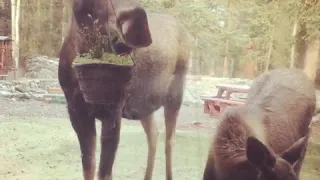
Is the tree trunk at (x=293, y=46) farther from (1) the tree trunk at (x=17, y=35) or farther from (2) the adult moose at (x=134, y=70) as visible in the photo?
(1) the tree trunk at (x=17, y=35)

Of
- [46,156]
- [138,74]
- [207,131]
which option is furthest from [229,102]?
[46,156]

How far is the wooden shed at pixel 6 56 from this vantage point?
6.89 feet

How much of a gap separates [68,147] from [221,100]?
1.87ft

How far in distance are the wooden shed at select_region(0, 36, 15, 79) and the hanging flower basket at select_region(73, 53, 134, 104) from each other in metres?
0.38

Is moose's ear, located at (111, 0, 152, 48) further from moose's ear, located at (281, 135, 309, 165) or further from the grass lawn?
moose's ear, located at (281, 135, 309, 165)

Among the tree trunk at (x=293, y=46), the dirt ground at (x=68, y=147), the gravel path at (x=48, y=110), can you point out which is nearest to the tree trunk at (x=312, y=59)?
the tree trunk at (x=293, y=46)

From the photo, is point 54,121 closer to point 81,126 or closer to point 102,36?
point 81,126

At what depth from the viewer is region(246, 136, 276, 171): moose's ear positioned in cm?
157

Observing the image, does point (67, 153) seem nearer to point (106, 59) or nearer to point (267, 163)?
point (106, 59)

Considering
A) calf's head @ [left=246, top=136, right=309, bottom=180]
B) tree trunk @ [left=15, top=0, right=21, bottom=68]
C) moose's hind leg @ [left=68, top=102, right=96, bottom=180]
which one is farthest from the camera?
tree trunk @ [left=15, top=0, right=21, bottom=68]

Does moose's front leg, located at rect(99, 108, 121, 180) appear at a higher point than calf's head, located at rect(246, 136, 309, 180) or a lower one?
lower

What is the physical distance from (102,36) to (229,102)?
51 cm

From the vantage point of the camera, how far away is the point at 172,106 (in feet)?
6.52

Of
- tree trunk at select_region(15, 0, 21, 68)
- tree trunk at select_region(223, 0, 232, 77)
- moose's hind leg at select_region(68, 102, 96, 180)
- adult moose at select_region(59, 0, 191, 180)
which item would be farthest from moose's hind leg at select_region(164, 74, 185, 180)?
tree trunk at select_region(15, 0, 21, 68)
